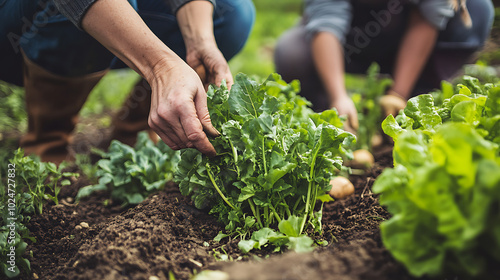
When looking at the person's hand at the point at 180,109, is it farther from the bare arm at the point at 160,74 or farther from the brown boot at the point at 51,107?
the brown boot at the point at 51,107

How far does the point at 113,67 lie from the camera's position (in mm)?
2436

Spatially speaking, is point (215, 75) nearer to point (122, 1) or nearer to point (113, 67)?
point (122, 1)

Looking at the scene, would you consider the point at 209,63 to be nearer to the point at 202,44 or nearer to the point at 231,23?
the point at 202,44

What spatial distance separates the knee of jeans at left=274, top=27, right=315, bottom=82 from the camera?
322 centimetres

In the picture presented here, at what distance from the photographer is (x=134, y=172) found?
6.14 feet

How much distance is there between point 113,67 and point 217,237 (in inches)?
59.8

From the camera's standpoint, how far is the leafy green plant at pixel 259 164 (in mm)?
1364

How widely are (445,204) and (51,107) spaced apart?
7.69 ft

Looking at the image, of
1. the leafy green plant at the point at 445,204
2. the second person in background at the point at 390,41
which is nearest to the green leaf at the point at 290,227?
the leafy green plant at the point at 445,204

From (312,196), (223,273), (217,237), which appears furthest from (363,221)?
(223,273)

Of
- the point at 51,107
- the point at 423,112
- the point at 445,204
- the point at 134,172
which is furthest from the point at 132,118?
the point at 445,204

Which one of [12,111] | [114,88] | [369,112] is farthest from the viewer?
[114,88]

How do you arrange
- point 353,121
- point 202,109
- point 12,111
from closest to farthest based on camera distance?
point 202,109 → point 353,121 → point 12,111

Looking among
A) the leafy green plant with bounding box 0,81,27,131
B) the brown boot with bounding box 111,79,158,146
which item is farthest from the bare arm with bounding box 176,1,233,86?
the leafy green plant with bounding box 0,81,27,131
